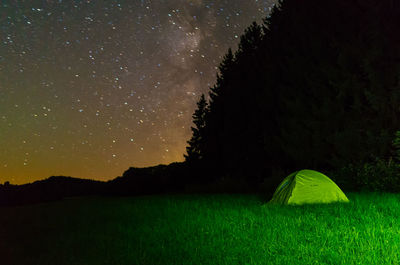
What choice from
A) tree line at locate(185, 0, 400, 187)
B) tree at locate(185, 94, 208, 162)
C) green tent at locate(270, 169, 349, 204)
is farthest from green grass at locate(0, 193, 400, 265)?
tree at locate(185, 94, 208, 162)

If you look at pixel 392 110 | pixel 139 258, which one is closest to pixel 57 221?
pixel 139 258

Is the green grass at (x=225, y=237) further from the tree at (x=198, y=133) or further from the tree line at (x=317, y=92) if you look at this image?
the tree at (x=198, y=133)

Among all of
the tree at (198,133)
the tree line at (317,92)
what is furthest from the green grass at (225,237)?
the tree at (198,133)

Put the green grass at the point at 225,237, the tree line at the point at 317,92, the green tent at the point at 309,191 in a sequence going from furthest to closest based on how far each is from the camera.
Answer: the tree line at the point at 317,92 → the green tent at the point at 309,191 → the green grass at the point at 225,237

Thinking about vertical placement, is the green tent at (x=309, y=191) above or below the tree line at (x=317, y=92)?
below

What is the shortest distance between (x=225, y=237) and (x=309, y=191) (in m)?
4.64

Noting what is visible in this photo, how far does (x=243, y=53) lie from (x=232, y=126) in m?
8.01

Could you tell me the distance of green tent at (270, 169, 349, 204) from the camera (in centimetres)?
1062

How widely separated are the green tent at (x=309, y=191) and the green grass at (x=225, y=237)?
0.58 meters

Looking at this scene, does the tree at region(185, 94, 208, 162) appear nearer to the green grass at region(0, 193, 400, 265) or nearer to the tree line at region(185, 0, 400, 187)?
the tree line at region(185, 0, 400, 187)

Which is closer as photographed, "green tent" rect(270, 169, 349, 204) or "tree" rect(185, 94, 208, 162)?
"green tent" rect(270, 169, 349, 204)

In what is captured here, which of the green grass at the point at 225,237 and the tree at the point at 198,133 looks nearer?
the green grass at the point at 225,237

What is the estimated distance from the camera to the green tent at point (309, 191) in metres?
10.6

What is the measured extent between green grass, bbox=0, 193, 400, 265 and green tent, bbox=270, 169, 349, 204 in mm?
577
